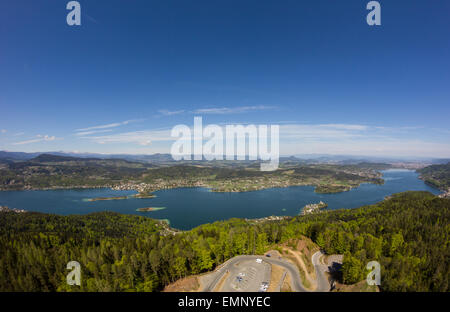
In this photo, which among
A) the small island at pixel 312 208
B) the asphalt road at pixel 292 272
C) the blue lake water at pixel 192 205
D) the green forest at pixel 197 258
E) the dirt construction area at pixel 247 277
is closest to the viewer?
the dirt construction area at pixel 247 277

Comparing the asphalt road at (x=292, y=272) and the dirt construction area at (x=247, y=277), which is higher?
the dirt construction area at (x=247, y=277)

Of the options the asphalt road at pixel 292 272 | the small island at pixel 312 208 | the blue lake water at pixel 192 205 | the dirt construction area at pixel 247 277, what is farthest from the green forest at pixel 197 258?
the blue lake water at pixel 192 205

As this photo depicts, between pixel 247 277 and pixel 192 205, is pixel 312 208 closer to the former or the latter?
pixel 192 205

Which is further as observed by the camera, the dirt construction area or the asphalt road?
the asphalt road

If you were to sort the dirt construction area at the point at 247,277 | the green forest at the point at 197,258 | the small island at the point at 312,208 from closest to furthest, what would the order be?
the dirt construction area at the point at 247,277, the green forest at the point at 197,258, the small island at the point at 312,208

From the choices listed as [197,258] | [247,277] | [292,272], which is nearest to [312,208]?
[292,272]

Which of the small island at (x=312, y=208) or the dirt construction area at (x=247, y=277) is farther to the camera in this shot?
the small island at (x=312, y=208)

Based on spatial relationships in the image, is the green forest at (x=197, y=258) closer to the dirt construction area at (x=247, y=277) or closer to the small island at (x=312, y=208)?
the dirt construction area at (x=247, y=277)

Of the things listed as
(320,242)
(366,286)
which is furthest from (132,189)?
(366,286)

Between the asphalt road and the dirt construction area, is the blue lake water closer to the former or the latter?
the asphalt road

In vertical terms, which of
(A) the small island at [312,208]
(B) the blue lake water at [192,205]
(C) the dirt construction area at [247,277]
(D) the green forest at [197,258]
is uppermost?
(C) the dirt construction area at [247,277]

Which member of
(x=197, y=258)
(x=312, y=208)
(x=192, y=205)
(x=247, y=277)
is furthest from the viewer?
(x=192, y=205)

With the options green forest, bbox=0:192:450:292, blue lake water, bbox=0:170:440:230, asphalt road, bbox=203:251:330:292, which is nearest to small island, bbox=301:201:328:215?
blue lake water, bbox=0:170:440:230

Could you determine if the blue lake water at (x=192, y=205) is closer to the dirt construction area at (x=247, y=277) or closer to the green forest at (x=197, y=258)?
the green forest at (x=197, y=258)
